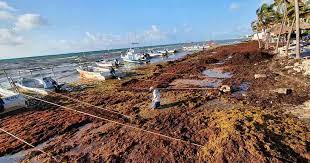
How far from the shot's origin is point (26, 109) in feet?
60.3

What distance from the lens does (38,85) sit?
89.6 feet

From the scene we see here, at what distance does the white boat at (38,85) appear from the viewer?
2395 centimetres

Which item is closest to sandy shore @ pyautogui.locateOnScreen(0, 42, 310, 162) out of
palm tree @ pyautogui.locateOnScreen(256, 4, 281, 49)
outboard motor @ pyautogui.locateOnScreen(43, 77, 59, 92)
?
outboard motor @ pyautogui.locateOnScreen(43, 77, 59, 92)

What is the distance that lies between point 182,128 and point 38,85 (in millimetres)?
21456

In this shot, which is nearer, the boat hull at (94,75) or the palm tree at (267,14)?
the boat hull at (94,75)

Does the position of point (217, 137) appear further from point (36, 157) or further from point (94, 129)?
point (36, 157)

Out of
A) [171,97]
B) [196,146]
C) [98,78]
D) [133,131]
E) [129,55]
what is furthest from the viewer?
[129,55]

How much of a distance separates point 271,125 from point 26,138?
11715mm

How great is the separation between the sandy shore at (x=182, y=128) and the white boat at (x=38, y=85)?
541cm

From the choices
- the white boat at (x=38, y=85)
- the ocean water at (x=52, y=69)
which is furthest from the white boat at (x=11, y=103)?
the ocean water at (x=52, y=69)

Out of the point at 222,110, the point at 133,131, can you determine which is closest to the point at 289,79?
the point at 222,110

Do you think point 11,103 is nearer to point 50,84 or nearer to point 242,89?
point 50,84

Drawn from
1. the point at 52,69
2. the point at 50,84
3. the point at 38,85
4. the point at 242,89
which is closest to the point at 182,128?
the point at 242,89

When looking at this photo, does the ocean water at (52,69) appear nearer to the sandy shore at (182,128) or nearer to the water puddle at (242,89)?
the sandy shore at (182,128)
